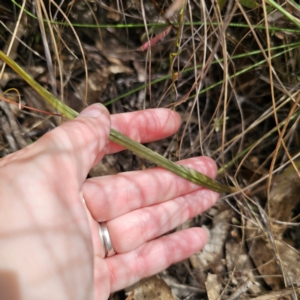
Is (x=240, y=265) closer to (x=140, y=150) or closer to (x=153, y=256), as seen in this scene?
(x=153, y=256)

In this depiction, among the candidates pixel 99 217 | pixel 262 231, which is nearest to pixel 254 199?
pixel 262 231

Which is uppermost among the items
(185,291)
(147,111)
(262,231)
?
(147,111)

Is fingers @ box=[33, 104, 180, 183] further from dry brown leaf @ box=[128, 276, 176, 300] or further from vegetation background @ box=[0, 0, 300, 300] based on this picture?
dry brown leaf @ box=[128, 276, 176, 300]

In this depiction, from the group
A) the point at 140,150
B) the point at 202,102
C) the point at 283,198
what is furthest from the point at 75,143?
the point at 283,198

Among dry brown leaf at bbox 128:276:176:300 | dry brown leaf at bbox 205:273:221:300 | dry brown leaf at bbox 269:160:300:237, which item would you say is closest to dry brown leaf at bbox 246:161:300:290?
dry brown leaf at bbox 269:160:300:237

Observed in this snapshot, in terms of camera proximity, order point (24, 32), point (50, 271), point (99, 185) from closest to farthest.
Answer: point (50, 271), point (99, 185), point (24, 32)

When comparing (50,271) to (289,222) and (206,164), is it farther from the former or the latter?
(289,222)

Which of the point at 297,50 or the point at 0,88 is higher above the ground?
the point at 297,50

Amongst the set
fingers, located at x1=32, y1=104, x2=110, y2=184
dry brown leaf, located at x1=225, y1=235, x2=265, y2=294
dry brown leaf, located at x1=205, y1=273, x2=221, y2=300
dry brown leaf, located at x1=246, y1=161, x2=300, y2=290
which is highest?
fingers, located at x1=32, y1=104, x2=110, y2=184
